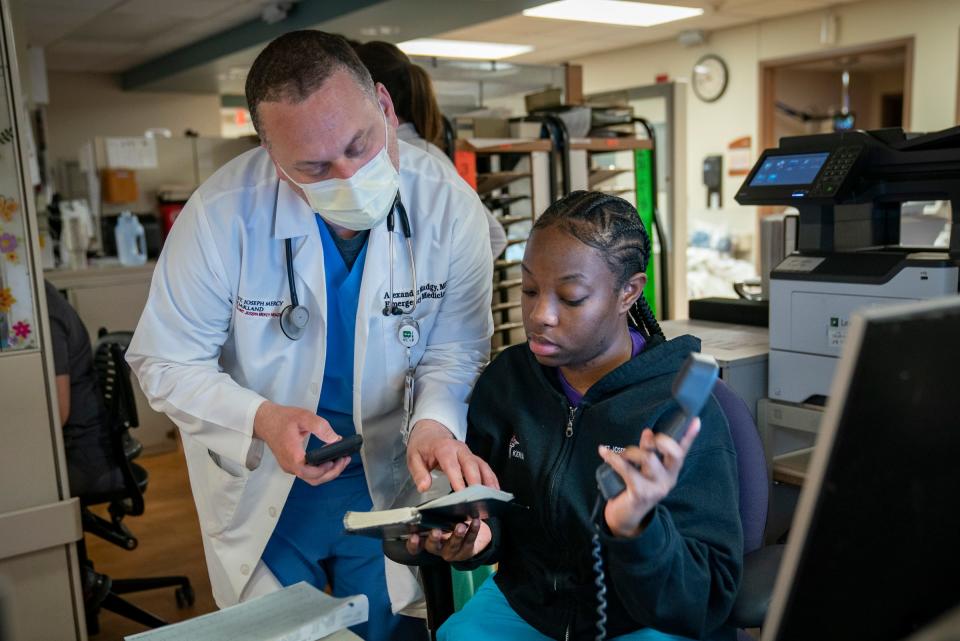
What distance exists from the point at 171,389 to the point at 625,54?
8108 mm

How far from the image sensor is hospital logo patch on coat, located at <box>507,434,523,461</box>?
1.35 meters

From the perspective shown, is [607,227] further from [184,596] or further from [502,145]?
[502,145]

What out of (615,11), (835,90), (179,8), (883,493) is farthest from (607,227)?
(835,90)

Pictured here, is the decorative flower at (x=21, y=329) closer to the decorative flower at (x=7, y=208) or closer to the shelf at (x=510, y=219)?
the decorative flower at (x=7, y=208)

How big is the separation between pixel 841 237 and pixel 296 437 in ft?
4.51

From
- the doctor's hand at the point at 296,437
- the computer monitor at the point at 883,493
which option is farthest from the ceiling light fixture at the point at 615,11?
the computer monitor at the point at 883,493

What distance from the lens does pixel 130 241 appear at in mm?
4746

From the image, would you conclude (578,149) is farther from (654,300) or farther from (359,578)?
(359,578)

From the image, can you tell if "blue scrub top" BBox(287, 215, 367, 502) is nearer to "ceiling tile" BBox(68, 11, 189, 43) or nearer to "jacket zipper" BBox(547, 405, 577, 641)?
"jacket zipper" BBox(547, 405, 577, 641)

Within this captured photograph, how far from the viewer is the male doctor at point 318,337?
52.3 inches

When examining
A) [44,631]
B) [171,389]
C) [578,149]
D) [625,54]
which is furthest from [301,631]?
[625,54]

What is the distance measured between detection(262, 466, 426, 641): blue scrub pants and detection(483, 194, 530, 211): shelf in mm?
2464

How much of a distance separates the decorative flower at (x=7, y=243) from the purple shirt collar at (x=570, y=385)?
137 cm

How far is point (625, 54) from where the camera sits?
28.6 feet
